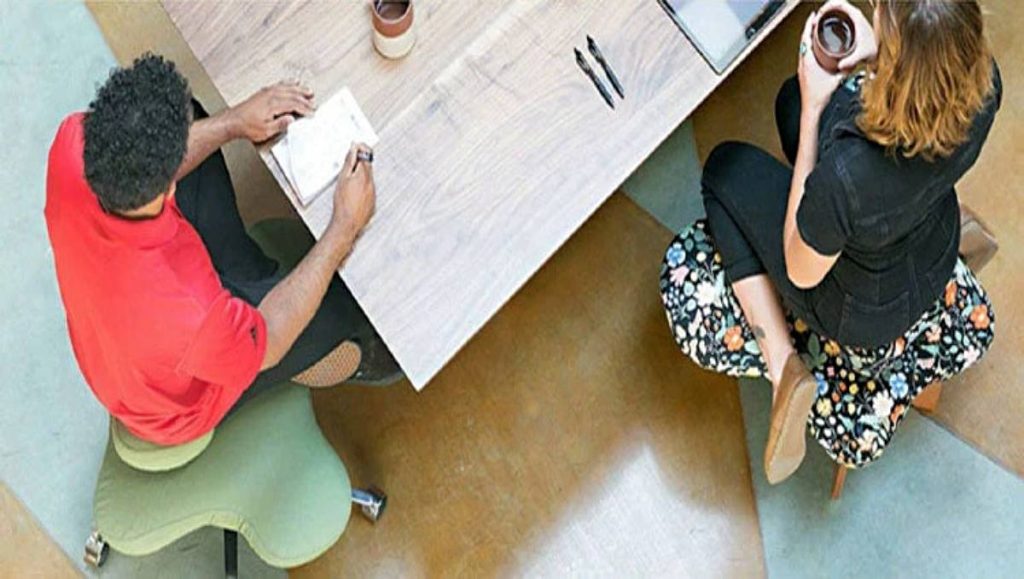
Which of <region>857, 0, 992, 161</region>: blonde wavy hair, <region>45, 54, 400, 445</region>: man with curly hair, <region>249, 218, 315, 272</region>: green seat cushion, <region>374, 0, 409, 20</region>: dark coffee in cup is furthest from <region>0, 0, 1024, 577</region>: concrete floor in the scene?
<region>857, 0, 992, 161</region>: blonde wavy hair

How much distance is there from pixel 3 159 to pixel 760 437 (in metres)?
1.88

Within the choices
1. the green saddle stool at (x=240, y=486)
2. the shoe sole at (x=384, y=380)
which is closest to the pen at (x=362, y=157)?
the green saddle stool at (x=240, y=486)

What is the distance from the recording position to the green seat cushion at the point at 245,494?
6.98 ft

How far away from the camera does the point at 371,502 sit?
2684mm

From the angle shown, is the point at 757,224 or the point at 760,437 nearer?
the point at 757,224

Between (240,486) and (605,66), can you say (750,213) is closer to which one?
(605,66)

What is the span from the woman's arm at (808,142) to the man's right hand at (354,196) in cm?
73

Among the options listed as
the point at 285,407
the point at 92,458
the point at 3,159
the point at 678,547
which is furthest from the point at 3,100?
the point at 678,547

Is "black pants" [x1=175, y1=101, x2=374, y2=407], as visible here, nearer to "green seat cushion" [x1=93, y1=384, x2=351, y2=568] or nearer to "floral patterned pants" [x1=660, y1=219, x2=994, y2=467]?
"green seat cushion" [x1=93, y1=384, x2=351, y2=568]

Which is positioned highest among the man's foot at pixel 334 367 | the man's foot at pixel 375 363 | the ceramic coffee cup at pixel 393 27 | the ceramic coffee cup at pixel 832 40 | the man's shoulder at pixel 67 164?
the man's shoulder at pixel 67 164

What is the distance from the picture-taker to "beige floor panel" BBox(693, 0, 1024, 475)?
108 inches

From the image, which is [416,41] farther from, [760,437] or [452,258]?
[760,437]

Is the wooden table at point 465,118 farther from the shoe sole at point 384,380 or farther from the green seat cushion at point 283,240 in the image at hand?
the shoe sole at point 384,380

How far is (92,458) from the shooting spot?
2740 mm
